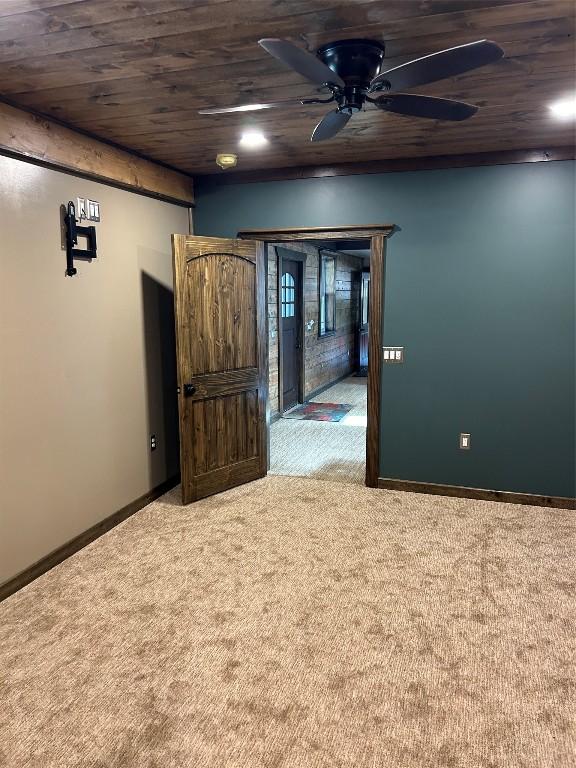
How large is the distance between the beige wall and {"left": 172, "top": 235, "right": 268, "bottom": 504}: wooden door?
1.11 ft

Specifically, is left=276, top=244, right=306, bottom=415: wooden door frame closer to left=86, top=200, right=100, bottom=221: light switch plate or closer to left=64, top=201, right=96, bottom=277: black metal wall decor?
left=86, top=200, right=100, bottom=221: light switch plate

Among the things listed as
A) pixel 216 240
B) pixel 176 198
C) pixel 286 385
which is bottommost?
pixel 286 385

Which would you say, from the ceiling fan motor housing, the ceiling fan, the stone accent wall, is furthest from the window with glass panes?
the ceiling fan motor housing

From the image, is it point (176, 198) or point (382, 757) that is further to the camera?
point (176, 198)

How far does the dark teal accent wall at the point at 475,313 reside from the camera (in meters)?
3.74

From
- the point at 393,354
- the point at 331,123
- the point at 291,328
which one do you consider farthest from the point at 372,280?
the point at 291,328

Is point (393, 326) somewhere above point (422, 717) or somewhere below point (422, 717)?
above

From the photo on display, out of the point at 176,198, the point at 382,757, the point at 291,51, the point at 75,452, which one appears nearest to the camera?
the point at 291,51

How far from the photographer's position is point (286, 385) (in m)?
7.00

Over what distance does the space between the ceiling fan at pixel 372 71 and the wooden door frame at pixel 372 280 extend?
1.73 metres

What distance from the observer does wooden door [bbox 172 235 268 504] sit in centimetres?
384

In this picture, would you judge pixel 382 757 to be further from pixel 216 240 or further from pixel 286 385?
pixel 286 385

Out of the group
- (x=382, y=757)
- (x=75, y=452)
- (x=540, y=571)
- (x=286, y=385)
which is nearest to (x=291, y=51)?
(x=382, y=757)

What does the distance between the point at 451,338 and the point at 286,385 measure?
3252 millimetres
